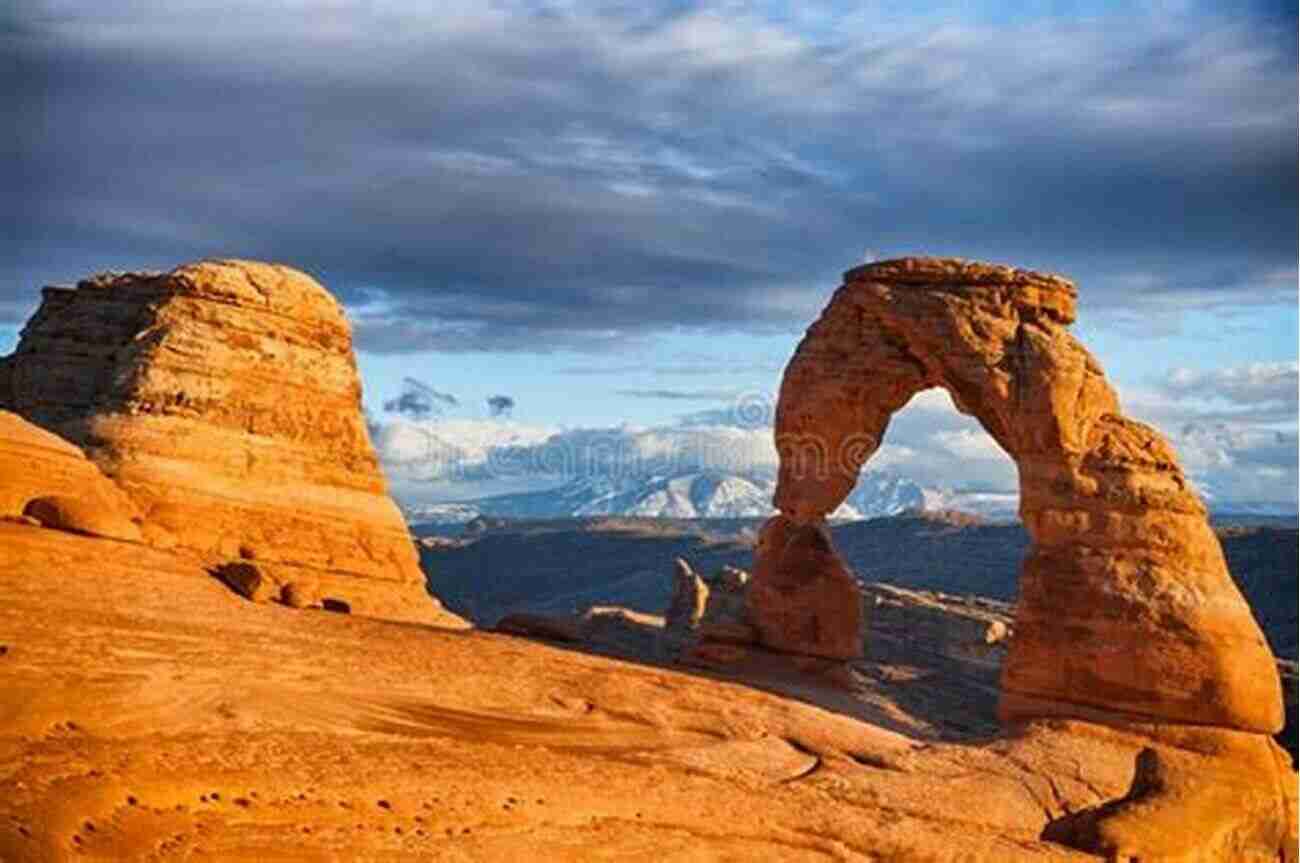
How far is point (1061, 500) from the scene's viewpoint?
27.6 m

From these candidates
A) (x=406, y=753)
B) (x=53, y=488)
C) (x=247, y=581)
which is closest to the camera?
(x=406, y=753)

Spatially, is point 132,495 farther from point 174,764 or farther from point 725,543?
→ point 725,543

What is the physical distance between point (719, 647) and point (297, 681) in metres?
14.2

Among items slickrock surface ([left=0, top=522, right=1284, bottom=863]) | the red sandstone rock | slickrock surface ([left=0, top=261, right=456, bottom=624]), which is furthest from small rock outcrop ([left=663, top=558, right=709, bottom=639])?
slickrock surface ([left=0, top=522, right=1284, bottom=863])

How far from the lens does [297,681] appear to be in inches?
683

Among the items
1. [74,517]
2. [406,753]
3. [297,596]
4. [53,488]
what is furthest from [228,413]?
[406,753]

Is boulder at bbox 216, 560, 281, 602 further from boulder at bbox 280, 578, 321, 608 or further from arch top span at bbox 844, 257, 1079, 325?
arch top span at bbox 844, 257, 1079, 325

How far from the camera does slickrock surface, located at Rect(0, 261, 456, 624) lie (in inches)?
1257

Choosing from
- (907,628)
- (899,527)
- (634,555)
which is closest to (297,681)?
(907,628)

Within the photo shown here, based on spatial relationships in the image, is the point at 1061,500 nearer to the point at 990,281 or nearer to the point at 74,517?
the point at 990,281

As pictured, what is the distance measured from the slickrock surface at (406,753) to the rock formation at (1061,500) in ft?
7.95

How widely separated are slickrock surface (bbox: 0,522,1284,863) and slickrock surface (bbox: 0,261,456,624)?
9.54 meters

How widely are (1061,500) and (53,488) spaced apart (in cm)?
1752

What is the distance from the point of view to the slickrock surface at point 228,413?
31.9m
